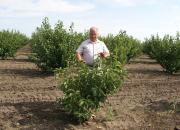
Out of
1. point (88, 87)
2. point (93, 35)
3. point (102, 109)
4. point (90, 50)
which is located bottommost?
point (102, 109)

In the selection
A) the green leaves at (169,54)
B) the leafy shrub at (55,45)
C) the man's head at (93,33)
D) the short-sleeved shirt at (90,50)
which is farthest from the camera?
the green leaves at (169,54)

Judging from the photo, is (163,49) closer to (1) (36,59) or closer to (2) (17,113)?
(1) (36,59)

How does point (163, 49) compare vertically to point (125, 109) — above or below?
above

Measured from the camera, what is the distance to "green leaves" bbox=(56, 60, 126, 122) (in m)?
7.63

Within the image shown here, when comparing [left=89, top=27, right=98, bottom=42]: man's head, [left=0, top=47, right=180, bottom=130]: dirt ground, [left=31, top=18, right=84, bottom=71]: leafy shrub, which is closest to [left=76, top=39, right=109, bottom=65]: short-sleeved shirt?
[left=89, top=27, right=98, bottom=42]: man's head

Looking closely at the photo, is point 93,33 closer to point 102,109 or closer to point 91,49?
point 91,49

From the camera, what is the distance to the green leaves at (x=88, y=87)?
7.63 meters

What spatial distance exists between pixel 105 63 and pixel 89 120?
1074 mm

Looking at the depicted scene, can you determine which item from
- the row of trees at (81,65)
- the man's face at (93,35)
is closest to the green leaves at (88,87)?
the row of trees at (81,65)

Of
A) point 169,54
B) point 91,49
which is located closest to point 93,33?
point 91,49

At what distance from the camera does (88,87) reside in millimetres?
7754

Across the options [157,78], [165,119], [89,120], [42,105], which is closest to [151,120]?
[165,119]

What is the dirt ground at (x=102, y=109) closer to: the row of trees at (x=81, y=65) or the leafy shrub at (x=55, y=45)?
the row of trees at (x=81, y=65)

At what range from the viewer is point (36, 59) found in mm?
15117
